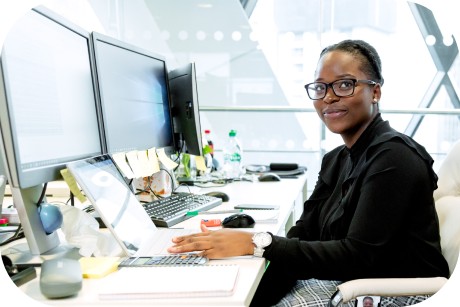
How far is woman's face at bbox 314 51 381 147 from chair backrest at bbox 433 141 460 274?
0.24 m

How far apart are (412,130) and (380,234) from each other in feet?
10.5

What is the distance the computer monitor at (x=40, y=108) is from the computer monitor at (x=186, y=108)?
1.90 feet

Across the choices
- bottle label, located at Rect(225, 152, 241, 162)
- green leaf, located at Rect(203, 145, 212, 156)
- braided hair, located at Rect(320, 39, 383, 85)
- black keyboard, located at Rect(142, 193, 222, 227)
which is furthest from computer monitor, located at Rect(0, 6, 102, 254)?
bottle label, located at Rect(225, 152, 241, 162)

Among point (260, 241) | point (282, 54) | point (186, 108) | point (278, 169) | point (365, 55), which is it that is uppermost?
point (282, 54)

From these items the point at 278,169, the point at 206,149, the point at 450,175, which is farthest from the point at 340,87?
the point at 278,169

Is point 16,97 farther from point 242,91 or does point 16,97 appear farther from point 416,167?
point 242,91

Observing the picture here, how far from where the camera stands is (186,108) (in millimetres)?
1802

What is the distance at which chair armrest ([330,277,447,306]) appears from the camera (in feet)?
2.94

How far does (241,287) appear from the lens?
794 millimetres

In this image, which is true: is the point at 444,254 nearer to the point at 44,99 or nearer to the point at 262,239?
the point at 262,239

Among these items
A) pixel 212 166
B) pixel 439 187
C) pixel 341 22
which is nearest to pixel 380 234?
pixel 439 187

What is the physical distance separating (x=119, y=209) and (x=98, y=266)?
0.64 ft

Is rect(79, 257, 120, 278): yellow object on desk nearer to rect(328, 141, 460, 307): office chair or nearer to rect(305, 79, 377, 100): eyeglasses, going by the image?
rect(328, 141, 460, 307): office chair

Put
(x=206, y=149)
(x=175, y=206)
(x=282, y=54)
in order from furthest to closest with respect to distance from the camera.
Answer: (x=282, y=54) → (x=206, y=149) → (x=175, y=206)
